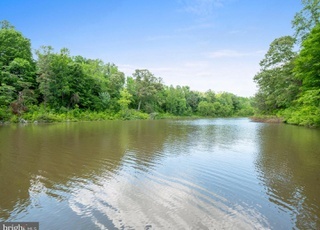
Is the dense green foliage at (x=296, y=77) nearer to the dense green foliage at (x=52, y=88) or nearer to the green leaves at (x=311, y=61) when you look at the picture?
the green leaves at (x=311, y=61)

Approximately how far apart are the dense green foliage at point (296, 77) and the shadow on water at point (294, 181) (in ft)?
37.5

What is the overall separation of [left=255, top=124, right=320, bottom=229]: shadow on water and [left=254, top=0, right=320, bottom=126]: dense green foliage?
11.4 metres

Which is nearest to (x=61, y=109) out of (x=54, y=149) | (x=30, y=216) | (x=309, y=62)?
(x=54, y=149)

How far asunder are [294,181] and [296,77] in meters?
24.2

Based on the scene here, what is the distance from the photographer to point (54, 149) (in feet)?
34.8

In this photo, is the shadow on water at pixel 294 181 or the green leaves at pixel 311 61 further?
the green leaves at pixel 311 61

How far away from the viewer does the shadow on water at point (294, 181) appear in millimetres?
4238

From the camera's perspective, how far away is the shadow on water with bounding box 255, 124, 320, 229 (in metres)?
4.24

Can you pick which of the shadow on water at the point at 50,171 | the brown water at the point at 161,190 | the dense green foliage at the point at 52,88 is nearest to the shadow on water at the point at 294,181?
the brown water at the point at 161,190

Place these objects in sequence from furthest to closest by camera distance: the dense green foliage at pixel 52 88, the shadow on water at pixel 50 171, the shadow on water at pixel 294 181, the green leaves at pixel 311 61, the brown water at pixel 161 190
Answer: the dense green foliage at pixel 52 88 < the green leaves at pixel 311 61 < the shadow on water at pixel 50 171 < the shadow on water at pixel 294 181 < the brown water at pixel 161 190

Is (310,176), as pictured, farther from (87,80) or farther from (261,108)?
(87,80)

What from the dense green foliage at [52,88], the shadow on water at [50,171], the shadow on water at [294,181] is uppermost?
the dense green foliage at [52,88]

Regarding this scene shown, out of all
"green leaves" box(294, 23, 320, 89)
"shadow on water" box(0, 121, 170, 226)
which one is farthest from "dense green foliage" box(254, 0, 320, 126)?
"shadow on water" box(0, 121, 170, 226)

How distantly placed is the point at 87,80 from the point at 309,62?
35.7 m
